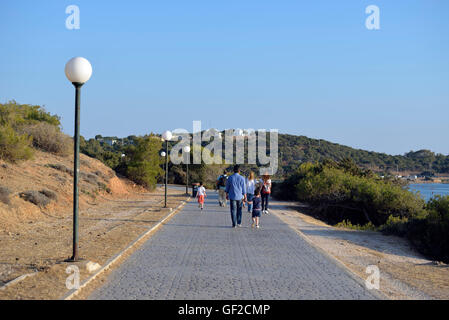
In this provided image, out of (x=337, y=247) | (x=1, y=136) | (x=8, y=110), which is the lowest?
(x=337, y=247)

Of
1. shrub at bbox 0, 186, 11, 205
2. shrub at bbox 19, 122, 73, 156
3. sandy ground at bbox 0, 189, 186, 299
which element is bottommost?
sandy ground at bbox 0, 189, 186, 299

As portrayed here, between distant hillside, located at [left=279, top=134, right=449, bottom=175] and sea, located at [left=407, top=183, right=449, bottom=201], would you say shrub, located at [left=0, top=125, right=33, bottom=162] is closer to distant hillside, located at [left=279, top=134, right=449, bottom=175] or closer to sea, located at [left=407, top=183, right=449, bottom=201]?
sea, located at [left=407, top=183, right=449, bottom=201]

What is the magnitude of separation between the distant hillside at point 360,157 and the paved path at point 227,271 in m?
57.2

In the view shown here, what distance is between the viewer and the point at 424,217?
1723 cm

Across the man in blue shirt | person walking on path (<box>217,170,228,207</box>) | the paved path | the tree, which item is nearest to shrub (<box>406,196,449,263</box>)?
the paved path

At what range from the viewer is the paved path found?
241 inches

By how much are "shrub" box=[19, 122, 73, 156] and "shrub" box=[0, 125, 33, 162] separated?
7.72 m

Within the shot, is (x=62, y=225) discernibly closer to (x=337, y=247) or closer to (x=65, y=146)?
(x=337, y=247)

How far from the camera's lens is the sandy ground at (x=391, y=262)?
24.5ft

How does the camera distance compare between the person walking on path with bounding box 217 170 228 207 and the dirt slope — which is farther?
the person walking on path with bounding box 217 170 228 207

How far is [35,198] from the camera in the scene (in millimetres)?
15656

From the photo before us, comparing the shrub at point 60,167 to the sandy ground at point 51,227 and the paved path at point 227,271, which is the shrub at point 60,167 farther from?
the paved path at point 227,271
